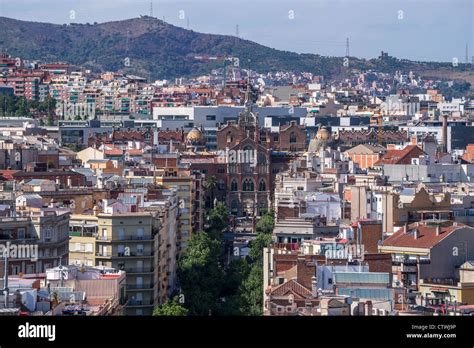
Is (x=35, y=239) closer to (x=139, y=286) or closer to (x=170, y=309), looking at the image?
(x=139, y=286)

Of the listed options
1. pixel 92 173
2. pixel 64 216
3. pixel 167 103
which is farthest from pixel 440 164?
pixel 167 103

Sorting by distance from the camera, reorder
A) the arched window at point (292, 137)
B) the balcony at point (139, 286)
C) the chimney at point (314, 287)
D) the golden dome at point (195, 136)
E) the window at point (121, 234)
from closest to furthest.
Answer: the chimney at point (314, 287) < the balcony at point (139, 286) < the window at point (121, 234) < the golden dome at point (195, 136) < the arched window at point (292, 137)

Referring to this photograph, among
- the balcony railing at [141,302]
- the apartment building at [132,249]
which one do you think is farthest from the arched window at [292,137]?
the balcony railing at [141,302]

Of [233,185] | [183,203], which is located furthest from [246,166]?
[183,203]

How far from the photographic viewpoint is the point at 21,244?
72.5 feet

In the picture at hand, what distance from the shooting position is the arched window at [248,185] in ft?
188

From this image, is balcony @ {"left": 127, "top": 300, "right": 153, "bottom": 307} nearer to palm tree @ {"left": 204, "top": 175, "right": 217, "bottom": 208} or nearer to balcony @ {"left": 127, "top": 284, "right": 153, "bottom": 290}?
balcony @ {"left": 127, "top": 284, "right": 153, "bottom": 290}

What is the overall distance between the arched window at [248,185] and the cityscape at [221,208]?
100 millimetres

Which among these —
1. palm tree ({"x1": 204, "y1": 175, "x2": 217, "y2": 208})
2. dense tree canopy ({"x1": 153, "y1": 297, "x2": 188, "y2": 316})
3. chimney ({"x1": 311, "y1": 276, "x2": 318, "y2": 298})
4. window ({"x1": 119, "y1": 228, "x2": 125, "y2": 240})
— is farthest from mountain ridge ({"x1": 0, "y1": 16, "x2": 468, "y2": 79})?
chimney ({"x1": 311, "y1": 276, "x2": 318, "y2": 298})

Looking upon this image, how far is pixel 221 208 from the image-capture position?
147ft

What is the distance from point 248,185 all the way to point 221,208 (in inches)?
515

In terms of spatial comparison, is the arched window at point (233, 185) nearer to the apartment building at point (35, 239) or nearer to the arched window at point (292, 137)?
the arched window at point (292, 137)
